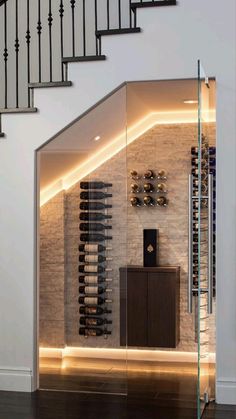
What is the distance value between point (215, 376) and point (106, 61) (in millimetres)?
2683

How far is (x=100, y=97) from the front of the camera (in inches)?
221

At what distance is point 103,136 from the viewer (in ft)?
19.3

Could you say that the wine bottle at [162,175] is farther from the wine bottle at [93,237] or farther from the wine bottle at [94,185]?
the wine bottle at [93,237]

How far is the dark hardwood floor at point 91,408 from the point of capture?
16.6 ft

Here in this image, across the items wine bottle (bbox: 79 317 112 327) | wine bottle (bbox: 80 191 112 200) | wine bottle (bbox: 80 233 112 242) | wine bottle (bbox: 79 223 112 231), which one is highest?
wine bottle (bbox: 80 191 112 200)

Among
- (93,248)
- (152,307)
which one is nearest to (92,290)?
(93,248)

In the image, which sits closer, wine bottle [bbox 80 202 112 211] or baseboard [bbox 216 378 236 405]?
baseboard [bbox 216 378 236 405]

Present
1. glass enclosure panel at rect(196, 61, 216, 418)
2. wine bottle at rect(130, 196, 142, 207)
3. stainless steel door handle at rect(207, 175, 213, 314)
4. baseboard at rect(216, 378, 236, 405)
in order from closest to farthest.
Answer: glass enclosure panel at rect(196, 61, 216, 418)
stainless steel door handle at rect(207, 175, 213, 314)
baseboard at rect(216, 378, 236, 405)
wine bottle at rect(130, 196, 142, 207)

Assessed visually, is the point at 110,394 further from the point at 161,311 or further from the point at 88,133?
the point at 88,133

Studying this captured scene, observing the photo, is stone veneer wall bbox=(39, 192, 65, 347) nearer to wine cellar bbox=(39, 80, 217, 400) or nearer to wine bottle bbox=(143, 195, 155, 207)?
wine cellar bbox=(39, 80, 217, 400)

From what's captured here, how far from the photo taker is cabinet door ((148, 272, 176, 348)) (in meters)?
7.15

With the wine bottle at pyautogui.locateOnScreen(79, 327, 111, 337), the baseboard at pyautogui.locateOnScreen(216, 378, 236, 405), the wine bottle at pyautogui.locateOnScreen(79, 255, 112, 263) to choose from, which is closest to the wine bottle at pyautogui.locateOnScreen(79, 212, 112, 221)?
the wine bottle at pyautogui.locateOnScreen(79, 255, 112, 263)

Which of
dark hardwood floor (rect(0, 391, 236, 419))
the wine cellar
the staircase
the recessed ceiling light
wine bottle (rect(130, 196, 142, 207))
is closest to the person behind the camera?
dark hardwood floor (rect(0, 391, 236, 419))

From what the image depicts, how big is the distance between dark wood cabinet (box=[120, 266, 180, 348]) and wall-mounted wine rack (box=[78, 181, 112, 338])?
1.44 metres
